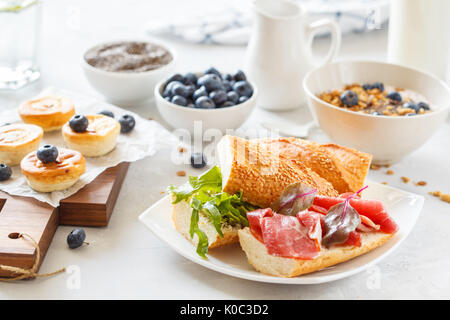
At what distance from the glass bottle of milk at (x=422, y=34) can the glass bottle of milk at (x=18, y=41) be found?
1824 millimetres

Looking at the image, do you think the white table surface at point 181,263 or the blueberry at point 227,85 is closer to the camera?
the white table surface at point 181,263

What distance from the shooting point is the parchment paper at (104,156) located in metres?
1.85

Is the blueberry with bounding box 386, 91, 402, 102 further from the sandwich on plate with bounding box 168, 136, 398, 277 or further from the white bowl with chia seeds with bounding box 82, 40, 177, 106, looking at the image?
the white bowl with chia seeds with bounding box 82, 40, 177, 106

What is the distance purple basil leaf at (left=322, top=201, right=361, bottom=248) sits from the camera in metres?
1.51

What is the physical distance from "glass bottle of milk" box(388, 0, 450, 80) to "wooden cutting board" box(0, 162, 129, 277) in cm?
165

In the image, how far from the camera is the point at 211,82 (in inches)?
92.5

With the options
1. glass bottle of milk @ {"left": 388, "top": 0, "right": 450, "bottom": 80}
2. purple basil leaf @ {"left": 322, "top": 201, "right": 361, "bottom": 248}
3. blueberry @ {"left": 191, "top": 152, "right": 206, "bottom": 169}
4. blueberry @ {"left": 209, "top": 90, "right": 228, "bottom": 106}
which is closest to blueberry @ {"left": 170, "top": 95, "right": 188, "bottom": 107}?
blueberry @ {"left": 209, "top": 90, "right": 228, "bottom": 106}

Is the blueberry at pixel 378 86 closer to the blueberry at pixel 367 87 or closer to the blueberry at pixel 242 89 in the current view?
the blueberry at pixel 367 87

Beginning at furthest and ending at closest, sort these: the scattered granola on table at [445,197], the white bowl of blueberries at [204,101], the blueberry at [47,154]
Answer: the white bowl of blueberries at [204,101]
the scattered granola on table at [445,197]
the blueberry at [47,154]

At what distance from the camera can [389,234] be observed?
161cm

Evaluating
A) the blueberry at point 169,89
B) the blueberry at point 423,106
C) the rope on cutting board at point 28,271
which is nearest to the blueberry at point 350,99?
the blueberry at point 423,106

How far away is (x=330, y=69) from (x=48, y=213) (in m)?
1.44

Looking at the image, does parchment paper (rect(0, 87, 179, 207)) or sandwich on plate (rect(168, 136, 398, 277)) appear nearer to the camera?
sandwich on plate (rect(168, 136, 398, 277))

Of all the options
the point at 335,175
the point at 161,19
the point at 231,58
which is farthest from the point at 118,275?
the point at 161,19
